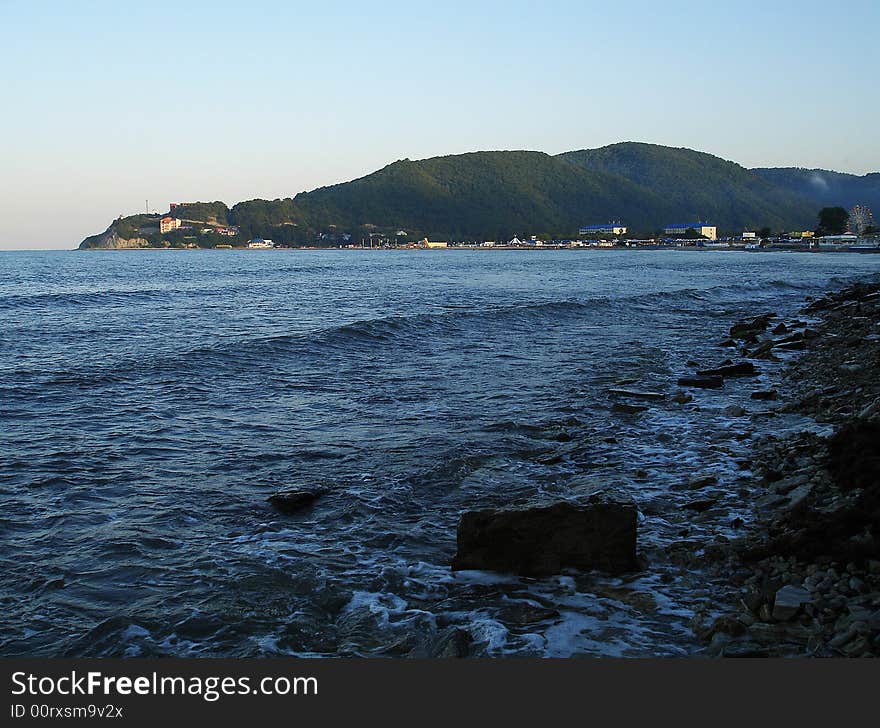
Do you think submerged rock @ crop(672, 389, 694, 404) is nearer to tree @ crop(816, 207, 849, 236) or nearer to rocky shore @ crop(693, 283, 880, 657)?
rocky shore @ crop(693, 283, 880, 657)

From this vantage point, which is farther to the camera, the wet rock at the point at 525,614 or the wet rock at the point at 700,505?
the wet rock at the point at 700,505

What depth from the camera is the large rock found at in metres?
7.35

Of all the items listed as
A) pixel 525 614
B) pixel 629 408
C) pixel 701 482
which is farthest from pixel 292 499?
pixel 629 408

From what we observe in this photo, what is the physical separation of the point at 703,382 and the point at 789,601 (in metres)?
12.0

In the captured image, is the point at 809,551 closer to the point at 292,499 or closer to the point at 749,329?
the point at 292,499

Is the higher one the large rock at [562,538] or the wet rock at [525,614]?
the large rock at [562,538]

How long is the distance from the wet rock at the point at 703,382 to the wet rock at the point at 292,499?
34.4 feet

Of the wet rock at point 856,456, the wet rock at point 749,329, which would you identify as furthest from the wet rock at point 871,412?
the wet rock at point 749,329

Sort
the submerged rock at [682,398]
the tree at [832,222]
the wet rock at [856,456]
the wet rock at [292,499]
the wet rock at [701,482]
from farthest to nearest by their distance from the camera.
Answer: the tree at [832,222], the submerged rock at [682,398], the wet rock at [701,482], the wet rock at [292,499], the wet rock at [856,456]

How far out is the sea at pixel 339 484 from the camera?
21.1 feet

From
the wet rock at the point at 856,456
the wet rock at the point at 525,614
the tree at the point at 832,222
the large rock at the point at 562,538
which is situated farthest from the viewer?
the tree at the point at 832,222

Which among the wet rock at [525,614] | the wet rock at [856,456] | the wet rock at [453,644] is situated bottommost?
the wet rock at [525,614]

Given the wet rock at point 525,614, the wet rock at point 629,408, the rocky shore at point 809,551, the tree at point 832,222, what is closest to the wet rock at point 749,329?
the wet rock at point 629,408

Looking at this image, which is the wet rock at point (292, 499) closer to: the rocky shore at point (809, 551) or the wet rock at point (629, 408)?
the rocky shore at point (809, 551)
